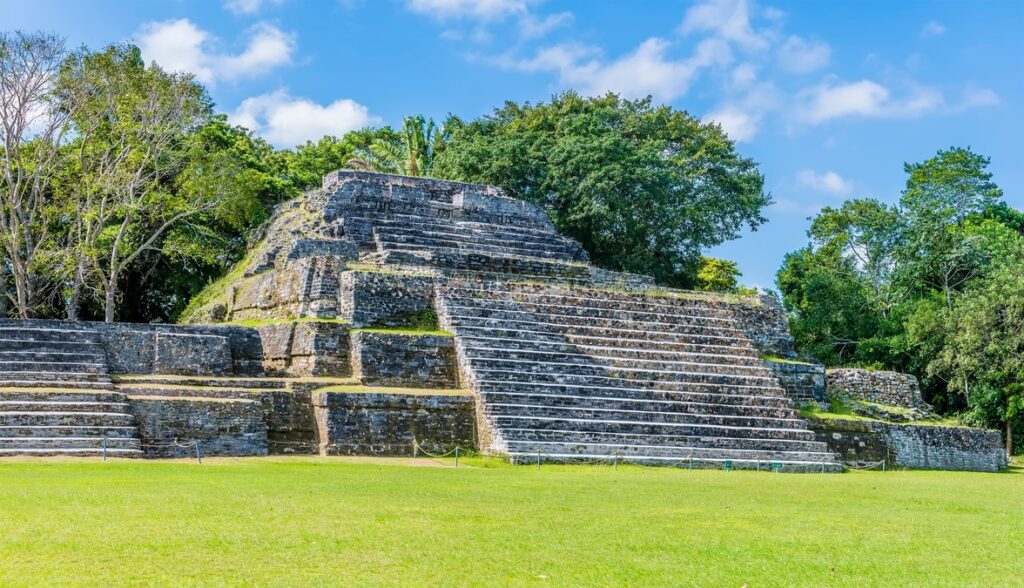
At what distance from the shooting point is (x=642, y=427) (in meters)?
17.6

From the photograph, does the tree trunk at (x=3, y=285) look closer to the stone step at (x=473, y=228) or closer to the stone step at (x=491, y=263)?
the stone step at (x=473, y=228)

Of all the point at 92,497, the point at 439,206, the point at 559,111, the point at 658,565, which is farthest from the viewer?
the point at 559,111

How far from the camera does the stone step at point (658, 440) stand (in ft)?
54.6

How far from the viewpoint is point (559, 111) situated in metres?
36.5

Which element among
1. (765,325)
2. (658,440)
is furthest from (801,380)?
(658,440)

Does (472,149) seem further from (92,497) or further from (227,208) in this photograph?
(92,497)

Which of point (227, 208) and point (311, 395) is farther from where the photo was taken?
point (227, 208)

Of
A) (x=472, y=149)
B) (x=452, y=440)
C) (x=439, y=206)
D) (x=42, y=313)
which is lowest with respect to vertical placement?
(x=452, y=440)

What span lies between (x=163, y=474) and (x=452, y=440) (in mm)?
5960

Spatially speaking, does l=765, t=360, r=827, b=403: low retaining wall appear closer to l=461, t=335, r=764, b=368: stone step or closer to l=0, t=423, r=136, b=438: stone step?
l=461, t=335, r=764, b=368: stone step

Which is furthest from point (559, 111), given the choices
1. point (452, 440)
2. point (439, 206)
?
point (452, 440)

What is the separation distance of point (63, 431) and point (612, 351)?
955cm

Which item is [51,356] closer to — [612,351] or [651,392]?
[612,351]

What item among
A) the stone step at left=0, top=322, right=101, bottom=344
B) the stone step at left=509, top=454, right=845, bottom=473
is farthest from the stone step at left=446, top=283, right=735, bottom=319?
the stone step at left=0, top=322, right=101, bottom=344
